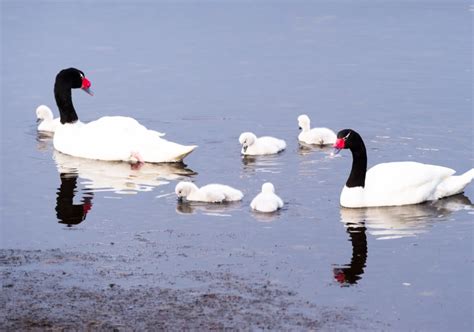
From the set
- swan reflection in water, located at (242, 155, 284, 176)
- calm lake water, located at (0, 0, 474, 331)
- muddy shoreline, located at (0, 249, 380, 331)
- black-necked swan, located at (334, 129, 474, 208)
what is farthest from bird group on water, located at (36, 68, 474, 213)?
muddy shoreline, located at (0, 249, 380, 331)

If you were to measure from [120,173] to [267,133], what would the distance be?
3558 millimetres

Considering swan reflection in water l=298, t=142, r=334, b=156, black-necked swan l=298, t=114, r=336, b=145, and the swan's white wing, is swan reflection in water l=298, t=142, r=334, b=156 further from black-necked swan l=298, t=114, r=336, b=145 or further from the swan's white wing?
the swan's white wing

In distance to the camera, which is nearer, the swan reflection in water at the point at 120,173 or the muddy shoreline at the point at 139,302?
the muddy shoreline at the point at 139,302

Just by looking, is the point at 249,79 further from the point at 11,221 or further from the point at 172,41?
the point at 11,221

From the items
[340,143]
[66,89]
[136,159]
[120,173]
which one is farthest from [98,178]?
[340,143]

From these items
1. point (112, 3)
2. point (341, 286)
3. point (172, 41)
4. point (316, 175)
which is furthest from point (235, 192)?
point (112, 3)

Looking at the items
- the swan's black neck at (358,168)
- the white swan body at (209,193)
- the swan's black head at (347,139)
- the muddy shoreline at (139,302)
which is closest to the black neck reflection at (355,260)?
the muddy shoreline at (139,302)

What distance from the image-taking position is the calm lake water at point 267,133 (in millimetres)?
12039

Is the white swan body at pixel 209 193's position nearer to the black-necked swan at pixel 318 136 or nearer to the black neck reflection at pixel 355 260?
the black neck reflection at pixel 355 260

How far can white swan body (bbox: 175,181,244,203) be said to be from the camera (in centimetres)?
1459

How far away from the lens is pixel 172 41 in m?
32.2

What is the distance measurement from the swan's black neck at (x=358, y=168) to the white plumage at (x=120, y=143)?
3.03 m

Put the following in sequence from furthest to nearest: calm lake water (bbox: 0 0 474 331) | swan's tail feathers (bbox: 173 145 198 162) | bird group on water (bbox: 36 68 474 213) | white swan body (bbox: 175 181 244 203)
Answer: swan's tail feathers (bbox: 173 145 198 162)
bird group on water (bbox: 36 68 474 213)
white swan body (bbox: 175 181 244 203)
calm lake water (bbox: 0 0 474 331)

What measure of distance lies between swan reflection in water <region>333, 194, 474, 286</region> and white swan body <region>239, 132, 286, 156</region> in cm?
321
